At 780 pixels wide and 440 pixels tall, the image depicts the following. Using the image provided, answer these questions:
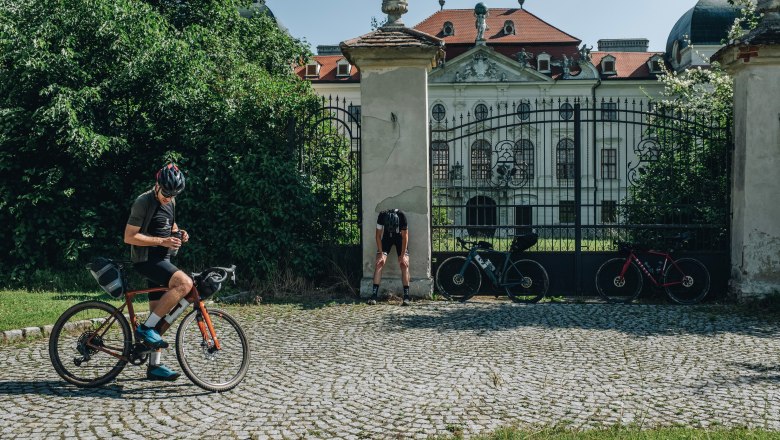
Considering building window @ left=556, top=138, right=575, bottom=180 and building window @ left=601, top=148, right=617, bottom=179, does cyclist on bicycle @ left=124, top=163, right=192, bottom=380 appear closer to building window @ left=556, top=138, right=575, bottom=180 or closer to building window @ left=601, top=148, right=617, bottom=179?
building window @ left=556, top=138, right=575, bottom=180

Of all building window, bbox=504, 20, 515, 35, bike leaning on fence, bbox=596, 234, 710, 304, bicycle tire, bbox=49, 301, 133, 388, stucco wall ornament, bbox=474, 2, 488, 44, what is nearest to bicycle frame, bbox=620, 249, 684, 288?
bike leaning on fence, bbox=596, 234, 710, 304

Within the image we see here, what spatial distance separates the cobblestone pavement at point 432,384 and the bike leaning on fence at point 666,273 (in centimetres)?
182

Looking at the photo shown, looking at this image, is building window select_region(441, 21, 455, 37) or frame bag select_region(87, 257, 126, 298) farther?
building window select_region(441, 21, 455, 37)

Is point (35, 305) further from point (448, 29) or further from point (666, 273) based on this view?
point (448, 29)

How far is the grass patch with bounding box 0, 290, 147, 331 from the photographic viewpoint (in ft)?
26.7

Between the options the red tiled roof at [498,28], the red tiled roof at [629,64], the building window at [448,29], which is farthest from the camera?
the building window at [448,29]

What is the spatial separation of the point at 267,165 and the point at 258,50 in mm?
15130

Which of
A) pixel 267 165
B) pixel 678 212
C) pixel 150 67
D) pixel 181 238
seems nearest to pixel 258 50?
pixel 150 67

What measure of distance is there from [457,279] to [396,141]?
2.26 metres

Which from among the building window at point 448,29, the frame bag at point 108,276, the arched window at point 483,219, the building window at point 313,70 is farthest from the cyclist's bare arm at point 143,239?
the building window at point 448,29

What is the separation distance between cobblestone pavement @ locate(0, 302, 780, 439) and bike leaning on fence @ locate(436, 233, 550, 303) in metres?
1.94

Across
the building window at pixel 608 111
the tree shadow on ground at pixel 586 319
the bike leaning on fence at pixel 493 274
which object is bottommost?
the tree shadow on ground at pixel 586 319

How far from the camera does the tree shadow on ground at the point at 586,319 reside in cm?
829

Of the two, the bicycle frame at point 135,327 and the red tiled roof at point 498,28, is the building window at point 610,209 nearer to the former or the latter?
the bicycle frame at point 135,327
